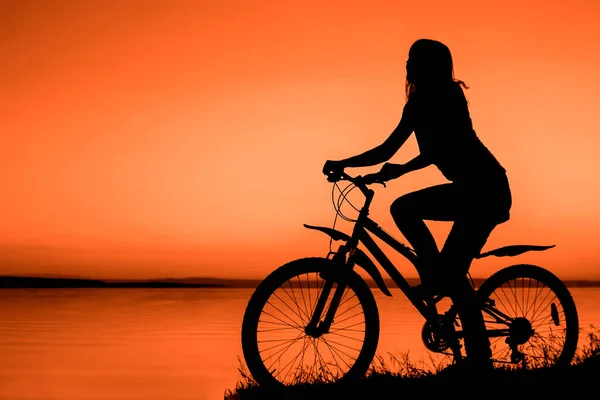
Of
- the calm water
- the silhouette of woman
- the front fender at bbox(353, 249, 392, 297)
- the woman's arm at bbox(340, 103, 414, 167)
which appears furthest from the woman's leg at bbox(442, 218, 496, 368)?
the calm water

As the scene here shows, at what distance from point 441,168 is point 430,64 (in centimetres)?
79

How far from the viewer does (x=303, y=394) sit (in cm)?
580

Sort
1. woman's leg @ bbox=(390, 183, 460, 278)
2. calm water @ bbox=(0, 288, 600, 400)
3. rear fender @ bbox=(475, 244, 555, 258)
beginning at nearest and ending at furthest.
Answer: woman's leg @ bbox=(390, 183, 460, 278) → rear fender @ bbox=(475, 244, 555, 258) → calm water @ bbox=(0, 288, 600, 400)

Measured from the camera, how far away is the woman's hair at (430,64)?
19.6ft

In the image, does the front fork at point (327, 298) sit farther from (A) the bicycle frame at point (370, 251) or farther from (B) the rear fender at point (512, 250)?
(B) the rear fender at point (512, 250)

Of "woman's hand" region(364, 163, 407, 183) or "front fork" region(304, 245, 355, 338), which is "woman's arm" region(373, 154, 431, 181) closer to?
"woman's hand" region(364, 163, 407, 183)

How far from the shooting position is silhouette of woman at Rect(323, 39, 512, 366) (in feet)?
19.5

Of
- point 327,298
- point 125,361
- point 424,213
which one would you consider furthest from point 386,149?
point 125,361

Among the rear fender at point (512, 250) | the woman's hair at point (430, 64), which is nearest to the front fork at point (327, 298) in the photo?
the rear fender at point (512, 250)

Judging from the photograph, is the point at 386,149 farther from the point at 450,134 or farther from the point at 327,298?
the point at 327,298

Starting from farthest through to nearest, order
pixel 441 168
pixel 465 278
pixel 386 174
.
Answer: pixel 465 278 → pixel 386 174 → pixel 441 168

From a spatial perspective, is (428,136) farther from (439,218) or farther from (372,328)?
(372,328)

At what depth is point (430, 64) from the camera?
5.96 m

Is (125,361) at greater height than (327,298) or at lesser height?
lesser
